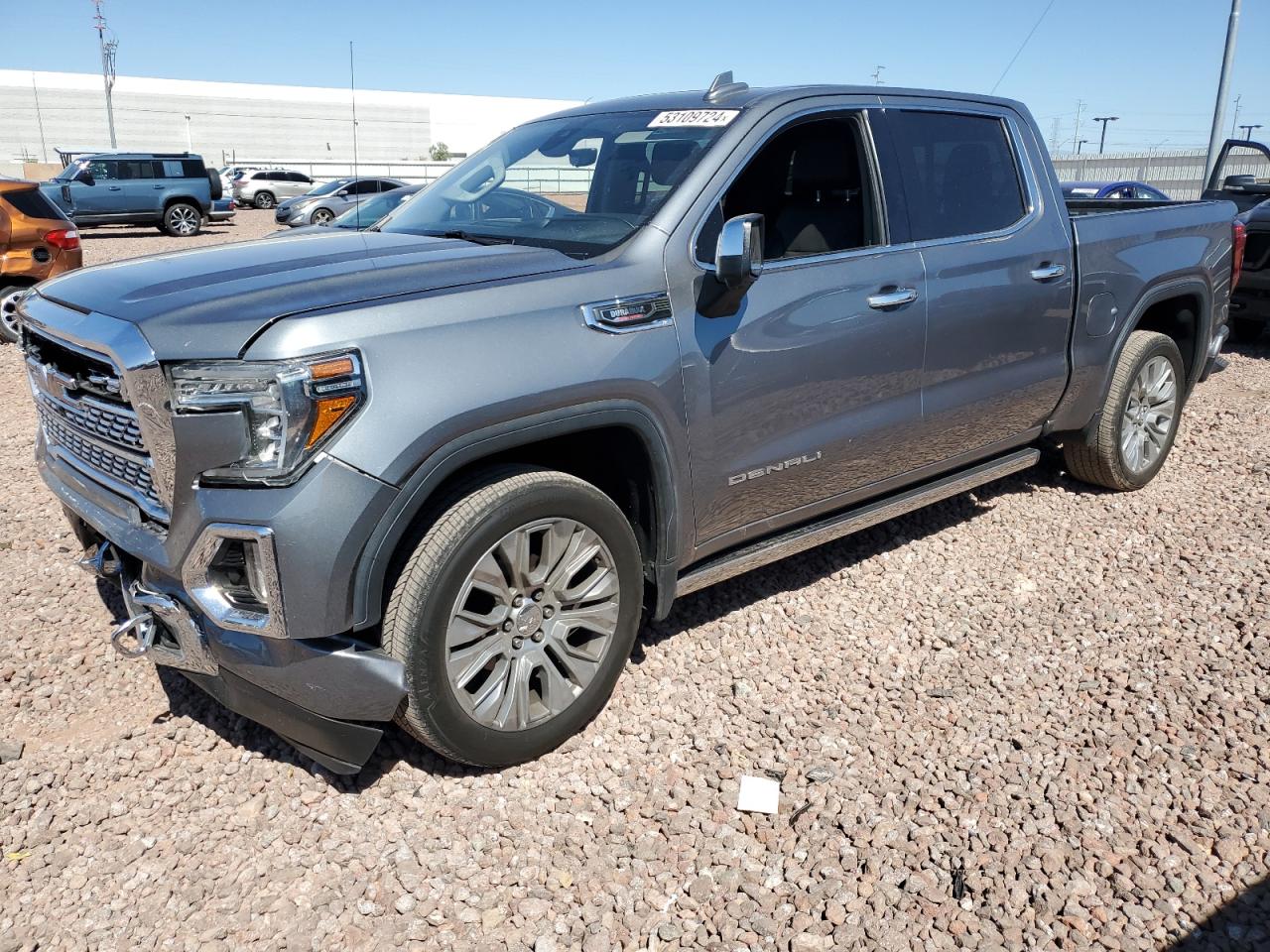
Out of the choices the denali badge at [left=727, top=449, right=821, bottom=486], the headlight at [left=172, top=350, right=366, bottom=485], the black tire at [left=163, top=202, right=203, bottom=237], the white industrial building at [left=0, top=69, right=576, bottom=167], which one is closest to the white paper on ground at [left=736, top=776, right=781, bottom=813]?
the denali badge at [left=727, top=449, right=821, bottom=486]

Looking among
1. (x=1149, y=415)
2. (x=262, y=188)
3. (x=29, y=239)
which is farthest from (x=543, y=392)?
(x=262, y=188)

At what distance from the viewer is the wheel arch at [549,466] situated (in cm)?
264

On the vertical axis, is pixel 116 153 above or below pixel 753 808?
above

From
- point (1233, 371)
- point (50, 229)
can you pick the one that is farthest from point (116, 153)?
point (1233, 371)

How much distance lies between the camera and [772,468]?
11.8ft

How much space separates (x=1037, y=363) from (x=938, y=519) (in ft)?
3.40

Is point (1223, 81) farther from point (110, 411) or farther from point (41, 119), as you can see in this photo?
point (41, 119)

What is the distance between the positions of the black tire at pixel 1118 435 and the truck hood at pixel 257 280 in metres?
3.35

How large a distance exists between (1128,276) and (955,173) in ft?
4.31

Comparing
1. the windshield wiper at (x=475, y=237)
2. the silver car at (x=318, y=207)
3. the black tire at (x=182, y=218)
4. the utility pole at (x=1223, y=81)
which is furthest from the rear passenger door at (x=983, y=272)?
the black tire at (x=182, y=218)

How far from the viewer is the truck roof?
12.2ft

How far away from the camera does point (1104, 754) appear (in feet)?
10.6

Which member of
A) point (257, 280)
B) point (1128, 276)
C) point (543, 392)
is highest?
point (257, 280)

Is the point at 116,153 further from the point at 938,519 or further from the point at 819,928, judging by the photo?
the point at 819,928
